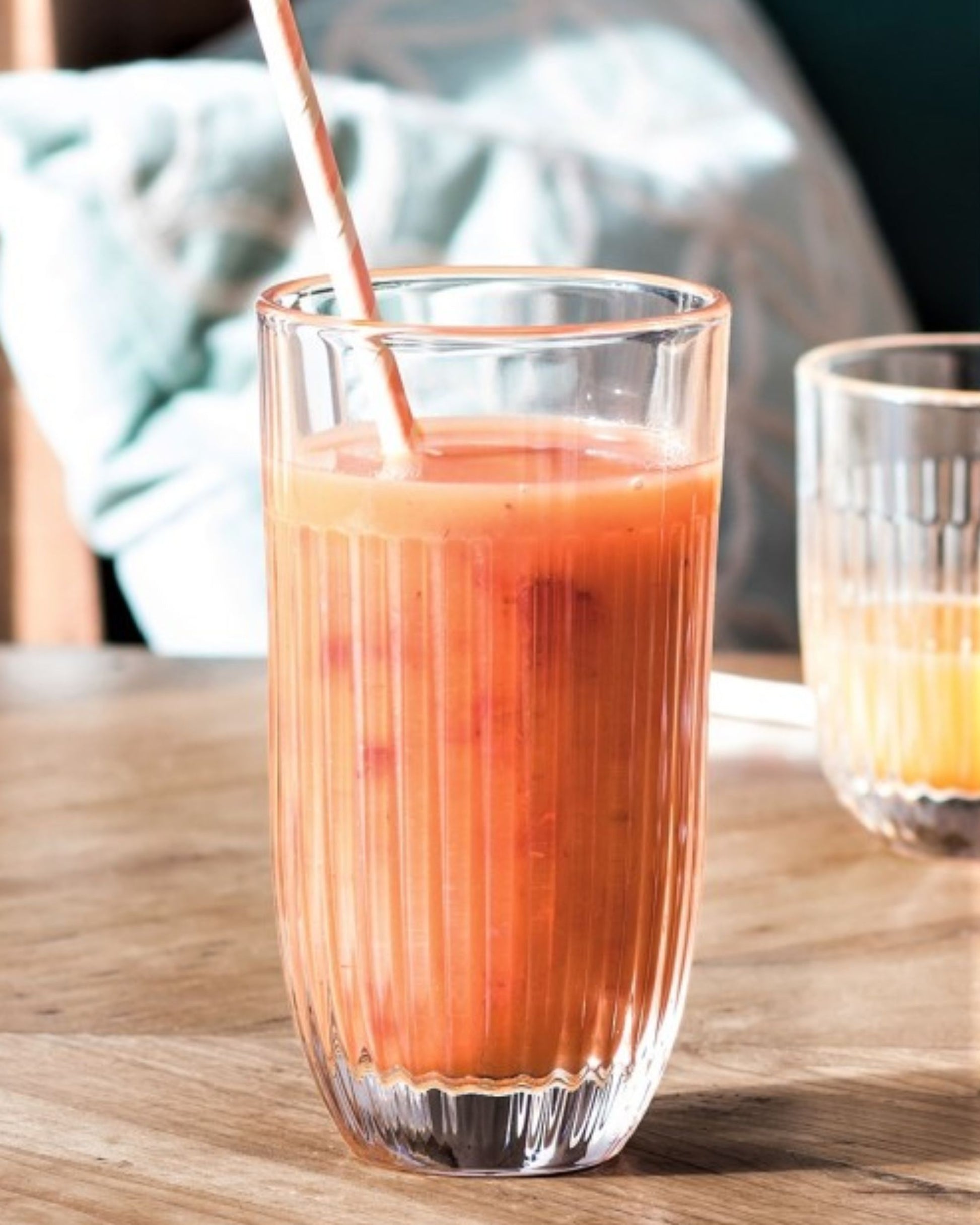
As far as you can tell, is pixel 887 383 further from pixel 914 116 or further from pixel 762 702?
pixel 914 116

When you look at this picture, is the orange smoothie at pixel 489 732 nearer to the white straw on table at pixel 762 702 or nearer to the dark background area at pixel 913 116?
the white straw on table at pixel 762 702

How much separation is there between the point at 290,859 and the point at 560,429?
15cm

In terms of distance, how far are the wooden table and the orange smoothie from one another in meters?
0.04

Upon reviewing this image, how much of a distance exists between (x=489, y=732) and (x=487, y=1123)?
116 millimetres

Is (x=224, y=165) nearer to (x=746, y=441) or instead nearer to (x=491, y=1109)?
(x=746, y=441)

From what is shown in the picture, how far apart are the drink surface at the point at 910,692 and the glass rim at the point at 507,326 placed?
29cm

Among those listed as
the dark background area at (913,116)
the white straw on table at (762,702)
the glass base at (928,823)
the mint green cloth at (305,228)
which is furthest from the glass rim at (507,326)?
the dark background area at (913,116)

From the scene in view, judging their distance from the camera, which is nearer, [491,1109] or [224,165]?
[491,1109]

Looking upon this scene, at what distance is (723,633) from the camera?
1.73 m

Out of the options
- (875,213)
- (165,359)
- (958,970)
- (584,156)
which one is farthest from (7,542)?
(958,970)

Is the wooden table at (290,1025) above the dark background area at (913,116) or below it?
below

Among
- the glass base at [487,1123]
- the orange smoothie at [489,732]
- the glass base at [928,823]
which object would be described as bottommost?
the glass base at [928,823]

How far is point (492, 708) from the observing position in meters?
0.56

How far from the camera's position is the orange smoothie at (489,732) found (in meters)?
0.55
